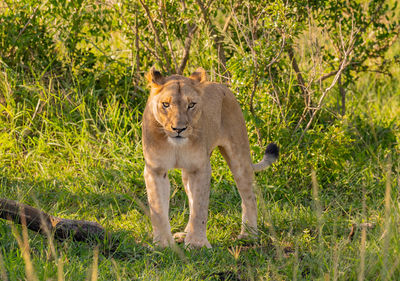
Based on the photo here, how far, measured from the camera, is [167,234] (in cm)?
394

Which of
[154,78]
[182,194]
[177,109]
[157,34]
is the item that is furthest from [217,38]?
[177,109]

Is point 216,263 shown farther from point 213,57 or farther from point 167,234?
point 213,57

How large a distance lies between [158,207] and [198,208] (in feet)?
0.79

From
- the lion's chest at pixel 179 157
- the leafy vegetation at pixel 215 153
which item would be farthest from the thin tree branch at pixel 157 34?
the lion's chest at pixel 179 157

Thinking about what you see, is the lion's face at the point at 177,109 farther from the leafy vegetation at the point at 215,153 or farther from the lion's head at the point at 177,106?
the leafy vegetation at the point at 215,153

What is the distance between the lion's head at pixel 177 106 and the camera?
3.67 metres

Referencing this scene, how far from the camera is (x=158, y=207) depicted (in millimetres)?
3971

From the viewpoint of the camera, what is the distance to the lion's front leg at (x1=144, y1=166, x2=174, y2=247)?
3.94 m

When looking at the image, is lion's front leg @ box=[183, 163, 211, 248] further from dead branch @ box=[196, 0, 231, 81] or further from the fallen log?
dead branch @ box=[196, 0, 231, 81]

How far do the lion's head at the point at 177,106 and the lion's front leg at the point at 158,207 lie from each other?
340 millimetres

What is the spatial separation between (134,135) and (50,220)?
1905mm

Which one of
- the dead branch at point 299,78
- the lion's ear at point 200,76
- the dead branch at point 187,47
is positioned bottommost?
the dead branch at point 299,78

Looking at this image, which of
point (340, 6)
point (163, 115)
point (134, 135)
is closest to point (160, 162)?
point (163, 115)

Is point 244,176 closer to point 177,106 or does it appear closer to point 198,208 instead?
point 198,208
